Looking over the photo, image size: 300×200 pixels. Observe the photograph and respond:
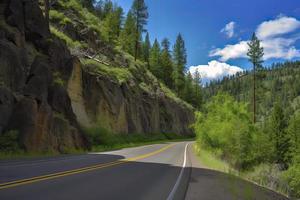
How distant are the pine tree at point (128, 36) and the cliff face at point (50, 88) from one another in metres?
24.7

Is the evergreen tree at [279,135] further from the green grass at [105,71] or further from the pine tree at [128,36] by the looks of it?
the pine tree at [128,36]

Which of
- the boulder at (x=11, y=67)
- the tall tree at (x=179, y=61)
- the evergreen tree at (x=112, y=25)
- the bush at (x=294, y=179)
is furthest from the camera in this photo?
the tall tree at (x=179, y=61)

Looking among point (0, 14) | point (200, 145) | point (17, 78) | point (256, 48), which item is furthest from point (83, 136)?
point (256, 48)

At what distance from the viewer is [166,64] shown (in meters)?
106

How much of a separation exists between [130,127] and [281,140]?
71.1 ft

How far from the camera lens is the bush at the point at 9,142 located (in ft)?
71.5

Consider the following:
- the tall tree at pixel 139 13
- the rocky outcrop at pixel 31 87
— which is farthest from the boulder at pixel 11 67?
the tall tree at pixel 139 13

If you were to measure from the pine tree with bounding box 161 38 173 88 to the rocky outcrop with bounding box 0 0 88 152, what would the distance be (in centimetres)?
7096

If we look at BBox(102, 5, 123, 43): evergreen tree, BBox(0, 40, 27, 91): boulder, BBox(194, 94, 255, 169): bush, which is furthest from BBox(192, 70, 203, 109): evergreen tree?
BBox(0, 40, 27, 91): boulder

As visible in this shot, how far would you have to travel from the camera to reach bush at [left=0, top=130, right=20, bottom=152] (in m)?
21.8

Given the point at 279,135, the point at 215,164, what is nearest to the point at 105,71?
the point at 279,135

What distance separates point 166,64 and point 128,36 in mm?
21200

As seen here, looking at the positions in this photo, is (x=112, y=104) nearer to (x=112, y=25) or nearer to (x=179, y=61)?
(x=112, y=25)

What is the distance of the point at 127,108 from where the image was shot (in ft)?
185
